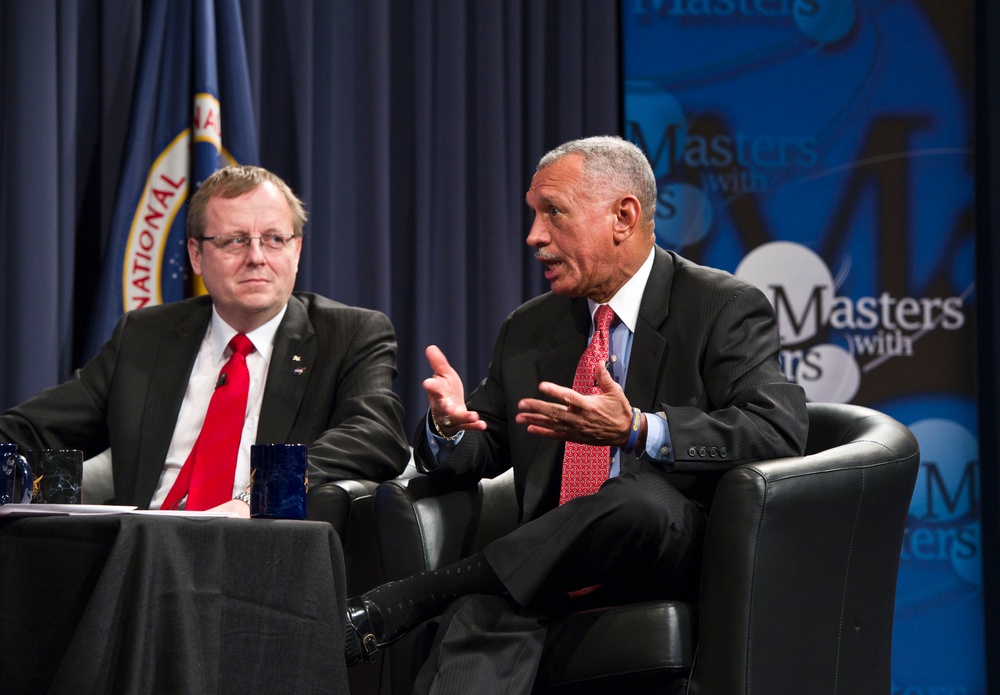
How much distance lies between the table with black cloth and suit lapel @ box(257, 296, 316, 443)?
1.31 m

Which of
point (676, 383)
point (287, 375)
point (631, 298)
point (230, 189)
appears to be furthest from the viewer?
point (230, 189)

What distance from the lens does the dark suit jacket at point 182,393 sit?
9.84 feet

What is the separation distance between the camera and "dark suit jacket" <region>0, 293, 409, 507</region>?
9.84 feet

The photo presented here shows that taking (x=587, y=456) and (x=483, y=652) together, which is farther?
(x=587, y=456)

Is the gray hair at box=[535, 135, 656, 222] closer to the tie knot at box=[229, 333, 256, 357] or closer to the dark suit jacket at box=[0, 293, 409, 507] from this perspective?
the dark suit jacket at box=[0, 293, 409, 507]

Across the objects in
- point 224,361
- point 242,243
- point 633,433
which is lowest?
point 633,433

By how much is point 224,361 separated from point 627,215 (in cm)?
124

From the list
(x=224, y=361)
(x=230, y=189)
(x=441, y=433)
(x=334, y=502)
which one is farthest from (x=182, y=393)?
(x=441, y=433)

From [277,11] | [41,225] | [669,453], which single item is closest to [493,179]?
[277,11]

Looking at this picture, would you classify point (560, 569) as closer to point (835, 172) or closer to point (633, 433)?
point (633, 433)

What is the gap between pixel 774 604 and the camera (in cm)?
205

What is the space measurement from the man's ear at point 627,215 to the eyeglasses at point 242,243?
3.30ft

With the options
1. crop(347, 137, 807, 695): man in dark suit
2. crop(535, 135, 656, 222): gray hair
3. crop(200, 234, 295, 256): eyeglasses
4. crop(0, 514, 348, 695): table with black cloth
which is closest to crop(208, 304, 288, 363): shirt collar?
crop(200, 234, 295, 256): eyeglasses

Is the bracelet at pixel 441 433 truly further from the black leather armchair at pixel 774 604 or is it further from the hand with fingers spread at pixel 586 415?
the hand with fingers spread at pixel 586 415
